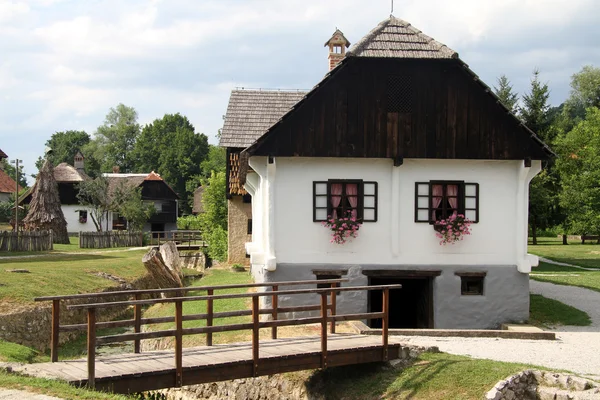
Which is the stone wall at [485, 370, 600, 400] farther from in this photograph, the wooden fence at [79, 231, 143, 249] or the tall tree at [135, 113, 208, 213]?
the tall tree at [135, 113, 208, 213]

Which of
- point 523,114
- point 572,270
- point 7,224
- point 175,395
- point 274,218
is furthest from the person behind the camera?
point 7,224

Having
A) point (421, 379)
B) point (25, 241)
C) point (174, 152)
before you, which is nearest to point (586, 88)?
point (174, 152)

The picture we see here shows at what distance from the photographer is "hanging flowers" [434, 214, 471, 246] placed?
1775 centimetres

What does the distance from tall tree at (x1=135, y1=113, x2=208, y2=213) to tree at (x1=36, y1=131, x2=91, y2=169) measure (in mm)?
14435

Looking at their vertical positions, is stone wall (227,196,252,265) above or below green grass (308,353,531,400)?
above

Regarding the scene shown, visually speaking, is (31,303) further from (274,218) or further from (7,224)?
(7,224)

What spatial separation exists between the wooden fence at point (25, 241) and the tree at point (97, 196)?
20.3 meters

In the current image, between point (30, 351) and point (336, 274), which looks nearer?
point (30, 351)

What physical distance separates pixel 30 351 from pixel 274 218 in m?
6.48

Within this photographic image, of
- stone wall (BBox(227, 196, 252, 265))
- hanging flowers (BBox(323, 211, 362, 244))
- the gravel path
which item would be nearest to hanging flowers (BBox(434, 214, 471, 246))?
hanging flowers (BBox(323, 211, 362, 244))

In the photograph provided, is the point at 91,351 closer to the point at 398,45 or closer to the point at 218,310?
the point at 218,310

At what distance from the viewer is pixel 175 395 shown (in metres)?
14.5

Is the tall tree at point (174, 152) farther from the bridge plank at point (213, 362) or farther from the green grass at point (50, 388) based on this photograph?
the green grass at point (50, 388)

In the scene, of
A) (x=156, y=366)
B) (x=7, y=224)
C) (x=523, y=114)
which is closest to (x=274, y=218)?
(x=156, y=366)
